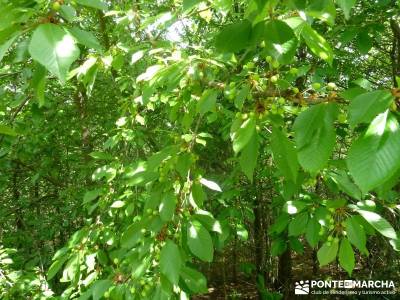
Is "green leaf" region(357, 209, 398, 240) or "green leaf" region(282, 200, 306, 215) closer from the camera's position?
"green leaf" region(357, 209, 398, 240)

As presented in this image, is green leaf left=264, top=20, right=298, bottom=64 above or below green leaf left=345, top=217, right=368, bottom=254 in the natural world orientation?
above

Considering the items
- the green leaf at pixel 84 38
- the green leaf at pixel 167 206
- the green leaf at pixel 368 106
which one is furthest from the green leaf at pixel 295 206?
the green leaf at pixel 84 38

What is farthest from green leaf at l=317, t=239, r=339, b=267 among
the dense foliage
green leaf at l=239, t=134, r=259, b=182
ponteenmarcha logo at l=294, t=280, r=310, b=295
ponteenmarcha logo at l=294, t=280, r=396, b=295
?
ponteenmarcha logo at l=294, t=280, r=310, b=295

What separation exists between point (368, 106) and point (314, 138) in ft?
0.53

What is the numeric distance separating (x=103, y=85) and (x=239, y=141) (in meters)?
3.12

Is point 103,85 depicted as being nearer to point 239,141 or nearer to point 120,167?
point 120,167

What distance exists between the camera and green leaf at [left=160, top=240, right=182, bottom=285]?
1410mm

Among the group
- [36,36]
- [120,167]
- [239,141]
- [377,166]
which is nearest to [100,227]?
[120,167]

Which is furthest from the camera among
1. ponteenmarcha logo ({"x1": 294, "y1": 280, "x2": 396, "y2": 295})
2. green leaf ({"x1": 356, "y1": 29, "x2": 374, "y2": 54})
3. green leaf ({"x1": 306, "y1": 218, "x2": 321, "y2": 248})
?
ponteenmarcha logo ({"x1": 294, "y1": 280, "x2": 396, "y2": 295})

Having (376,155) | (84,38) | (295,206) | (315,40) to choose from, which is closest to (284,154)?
(315,40)

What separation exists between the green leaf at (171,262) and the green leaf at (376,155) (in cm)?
79

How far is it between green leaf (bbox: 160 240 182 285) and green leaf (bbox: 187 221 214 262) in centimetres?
8

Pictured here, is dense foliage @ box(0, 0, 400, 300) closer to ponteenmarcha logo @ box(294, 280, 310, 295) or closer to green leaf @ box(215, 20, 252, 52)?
green leaf @ box(215, 20, 252, 52)

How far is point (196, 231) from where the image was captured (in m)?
1.55
